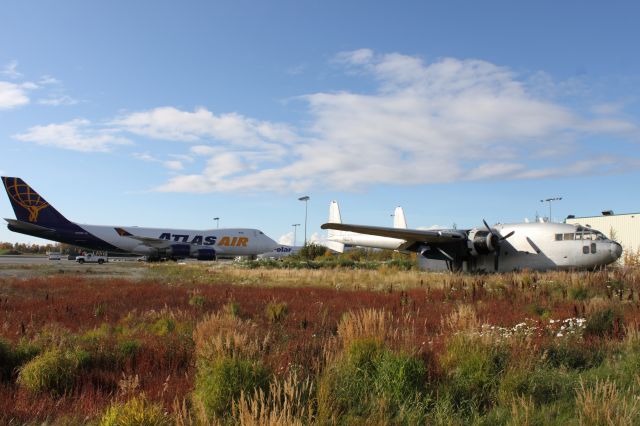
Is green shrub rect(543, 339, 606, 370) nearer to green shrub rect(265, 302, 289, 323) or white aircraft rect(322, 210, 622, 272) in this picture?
green shrub rect(265, 302, 289, 323)

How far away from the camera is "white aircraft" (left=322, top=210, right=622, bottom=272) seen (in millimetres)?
22297

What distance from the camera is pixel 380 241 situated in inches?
1236

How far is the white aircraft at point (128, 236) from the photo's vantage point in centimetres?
5234

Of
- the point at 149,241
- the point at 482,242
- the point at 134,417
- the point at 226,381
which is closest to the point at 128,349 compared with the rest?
the point at 226,381

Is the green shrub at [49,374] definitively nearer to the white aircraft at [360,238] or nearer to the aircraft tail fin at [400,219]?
the white aircraft at [360,238]

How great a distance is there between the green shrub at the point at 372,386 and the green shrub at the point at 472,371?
426mm

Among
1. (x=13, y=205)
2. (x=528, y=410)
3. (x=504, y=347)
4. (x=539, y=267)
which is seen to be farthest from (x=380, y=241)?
(x=13, y=205)

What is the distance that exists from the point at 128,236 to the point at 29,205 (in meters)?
10.7

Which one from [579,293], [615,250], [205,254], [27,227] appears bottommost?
[579,293]

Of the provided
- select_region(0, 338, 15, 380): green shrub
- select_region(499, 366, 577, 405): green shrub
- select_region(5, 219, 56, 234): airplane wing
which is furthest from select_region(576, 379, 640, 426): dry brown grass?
select_region(5, 219, 56, 234): airplane wing

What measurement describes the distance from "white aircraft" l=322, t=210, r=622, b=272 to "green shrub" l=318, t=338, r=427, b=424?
680 inches

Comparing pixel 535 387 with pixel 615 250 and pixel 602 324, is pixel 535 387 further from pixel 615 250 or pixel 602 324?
pixel 615 250

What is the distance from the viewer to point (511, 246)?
24812mm

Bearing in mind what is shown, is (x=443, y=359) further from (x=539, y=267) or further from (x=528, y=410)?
(x=539, y=267)
